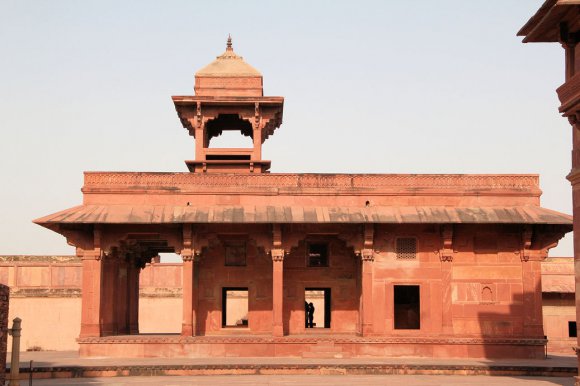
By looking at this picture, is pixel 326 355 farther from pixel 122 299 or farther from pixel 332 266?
pixel 122 299

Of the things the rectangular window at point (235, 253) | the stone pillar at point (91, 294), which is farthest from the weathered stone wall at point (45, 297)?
the rectangular window at point (235, 253)

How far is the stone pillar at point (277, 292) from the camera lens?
24.7 m

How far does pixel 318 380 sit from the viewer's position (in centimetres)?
1911

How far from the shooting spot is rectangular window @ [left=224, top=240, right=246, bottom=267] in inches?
1059

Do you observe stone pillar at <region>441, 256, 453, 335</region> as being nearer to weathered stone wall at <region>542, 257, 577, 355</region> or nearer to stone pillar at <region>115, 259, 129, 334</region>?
stone pillar at <region>115, 259, 129, 334</region>

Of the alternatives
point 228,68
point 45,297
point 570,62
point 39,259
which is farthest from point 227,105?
point 570,62

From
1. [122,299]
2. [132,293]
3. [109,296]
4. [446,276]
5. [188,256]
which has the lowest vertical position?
[122,299]

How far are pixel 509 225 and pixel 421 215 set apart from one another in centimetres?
283

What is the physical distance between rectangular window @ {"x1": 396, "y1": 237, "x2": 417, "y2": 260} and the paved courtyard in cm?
568

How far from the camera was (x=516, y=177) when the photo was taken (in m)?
25.8

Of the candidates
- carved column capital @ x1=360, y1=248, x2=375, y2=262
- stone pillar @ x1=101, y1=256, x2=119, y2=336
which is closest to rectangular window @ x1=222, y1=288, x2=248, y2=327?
stone pillar @ x1=101, y1=256, x2=119, y2=336

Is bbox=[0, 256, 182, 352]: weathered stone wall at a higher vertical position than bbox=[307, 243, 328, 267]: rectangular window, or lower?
lower

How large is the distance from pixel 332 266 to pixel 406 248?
9.20 ft

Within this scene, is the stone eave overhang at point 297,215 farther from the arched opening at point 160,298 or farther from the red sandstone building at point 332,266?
the arched opening at point 160,298
